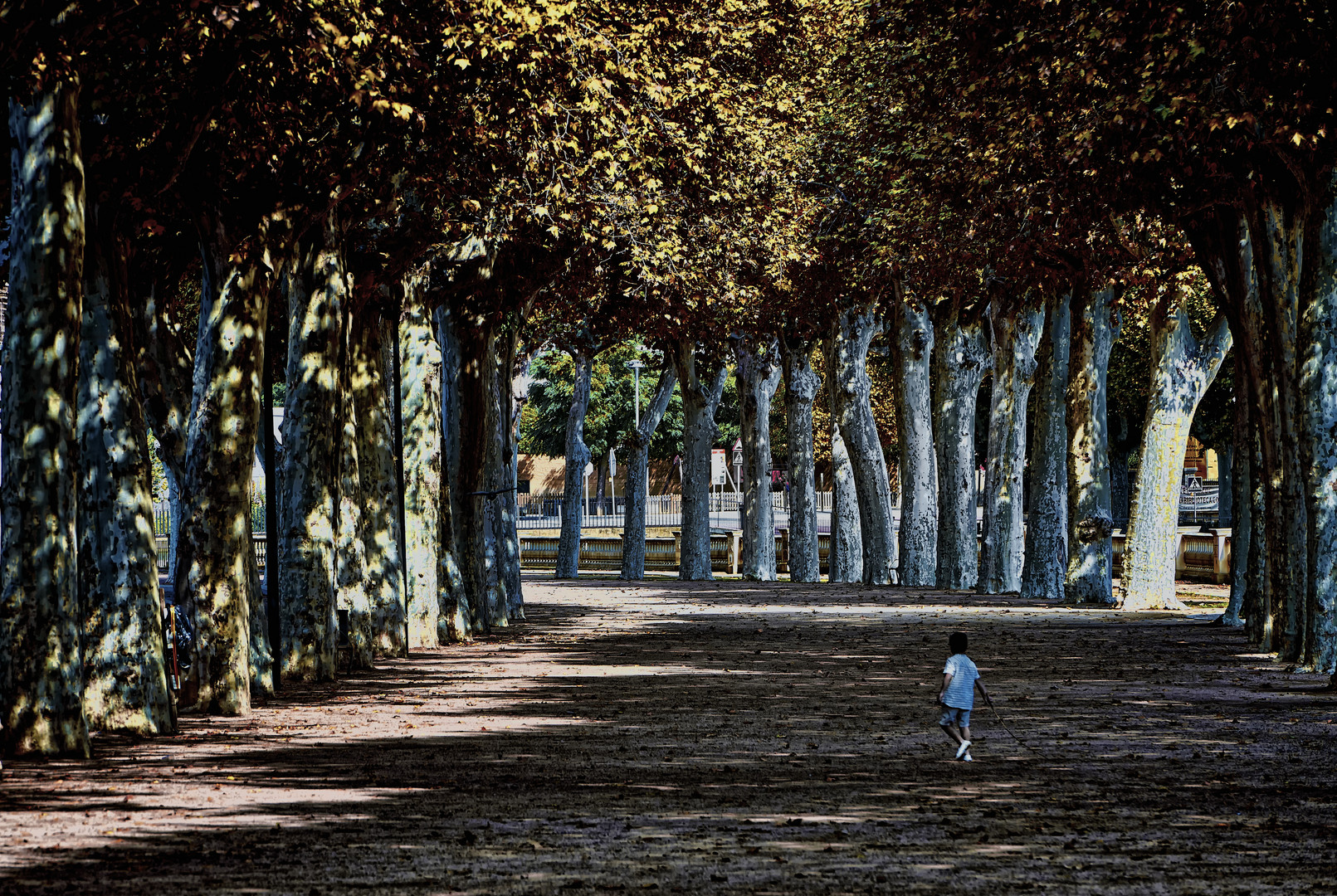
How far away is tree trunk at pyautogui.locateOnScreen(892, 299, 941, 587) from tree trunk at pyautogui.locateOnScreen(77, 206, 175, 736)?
25.3 metres

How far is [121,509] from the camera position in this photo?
46.0 ft

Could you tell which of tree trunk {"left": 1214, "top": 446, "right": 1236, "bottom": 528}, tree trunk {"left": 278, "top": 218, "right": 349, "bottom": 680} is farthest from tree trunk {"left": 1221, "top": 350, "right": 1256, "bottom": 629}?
tree trunk {"left": 1214, "top": 446, "right": 1236, "bottom": 528}

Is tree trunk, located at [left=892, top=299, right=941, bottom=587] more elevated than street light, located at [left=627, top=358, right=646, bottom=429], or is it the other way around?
street light, located at [left=627, top=358, right=646, bottom=429]

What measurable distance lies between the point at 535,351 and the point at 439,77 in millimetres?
25905

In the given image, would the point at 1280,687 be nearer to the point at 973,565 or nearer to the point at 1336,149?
the point at 1336,149

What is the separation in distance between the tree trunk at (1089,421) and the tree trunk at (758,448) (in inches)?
585

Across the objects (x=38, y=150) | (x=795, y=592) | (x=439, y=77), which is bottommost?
(x=795, y=592)

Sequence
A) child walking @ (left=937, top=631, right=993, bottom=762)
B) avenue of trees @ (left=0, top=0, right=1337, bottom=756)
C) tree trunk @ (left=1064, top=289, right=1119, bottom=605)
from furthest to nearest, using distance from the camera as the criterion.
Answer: tree trunk @ (left=1064, top=289, right=1119, bottom=605), avenue of trees @ (left=0, top=0, right=1337, bottom=756), child walking @ (left=937, top=631, right=993, bottom=762)

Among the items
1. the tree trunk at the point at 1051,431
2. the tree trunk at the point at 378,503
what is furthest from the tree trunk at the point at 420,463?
the tree trunk at the point at 1051,431

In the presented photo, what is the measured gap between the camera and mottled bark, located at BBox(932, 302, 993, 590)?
3831cm

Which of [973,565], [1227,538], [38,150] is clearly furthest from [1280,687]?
[1227,538]

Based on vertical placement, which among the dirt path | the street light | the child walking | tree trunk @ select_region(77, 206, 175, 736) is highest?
the street light

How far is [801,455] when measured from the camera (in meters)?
44.7

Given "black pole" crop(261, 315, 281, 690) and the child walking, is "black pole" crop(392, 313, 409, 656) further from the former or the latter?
the child walking
